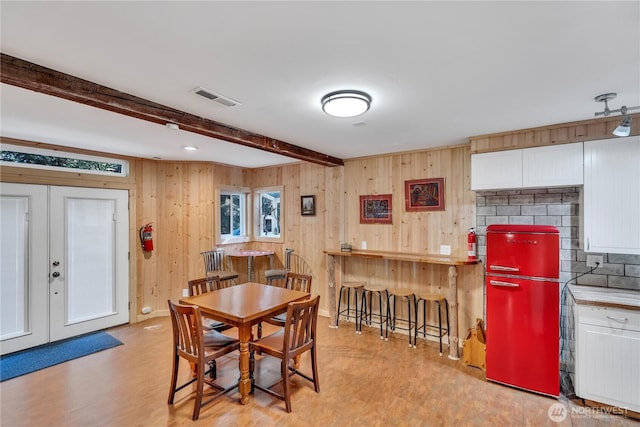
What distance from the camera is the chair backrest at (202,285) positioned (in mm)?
3381

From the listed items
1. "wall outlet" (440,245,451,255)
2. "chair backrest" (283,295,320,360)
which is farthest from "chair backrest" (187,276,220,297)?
"wall outlet" (440,245,451,255)

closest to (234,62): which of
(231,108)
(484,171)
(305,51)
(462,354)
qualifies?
(305,51)

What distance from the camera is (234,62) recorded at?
5.94 feet

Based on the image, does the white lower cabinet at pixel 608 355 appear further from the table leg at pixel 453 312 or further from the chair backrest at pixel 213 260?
the chair backrest at pixel 213 260

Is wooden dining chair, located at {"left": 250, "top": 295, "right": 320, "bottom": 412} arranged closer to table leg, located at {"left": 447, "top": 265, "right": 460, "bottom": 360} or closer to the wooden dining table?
the wooden dining table

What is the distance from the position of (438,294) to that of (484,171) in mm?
1630

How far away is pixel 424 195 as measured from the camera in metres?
4.09

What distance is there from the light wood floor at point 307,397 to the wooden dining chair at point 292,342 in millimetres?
127

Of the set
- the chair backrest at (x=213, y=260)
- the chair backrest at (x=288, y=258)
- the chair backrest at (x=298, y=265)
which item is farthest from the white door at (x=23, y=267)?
the chair backrest at (x=298, y=265)

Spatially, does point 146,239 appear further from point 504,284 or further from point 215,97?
point 504,284

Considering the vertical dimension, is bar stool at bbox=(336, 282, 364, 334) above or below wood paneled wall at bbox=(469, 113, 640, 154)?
below

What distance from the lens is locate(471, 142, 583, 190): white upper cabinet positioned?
9.37 feet

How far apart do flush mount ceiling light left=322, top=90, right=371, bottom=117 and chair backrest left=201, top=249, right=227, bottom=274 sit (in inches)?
136

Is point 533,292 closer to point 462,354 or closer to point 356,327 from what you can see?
point 462,354
